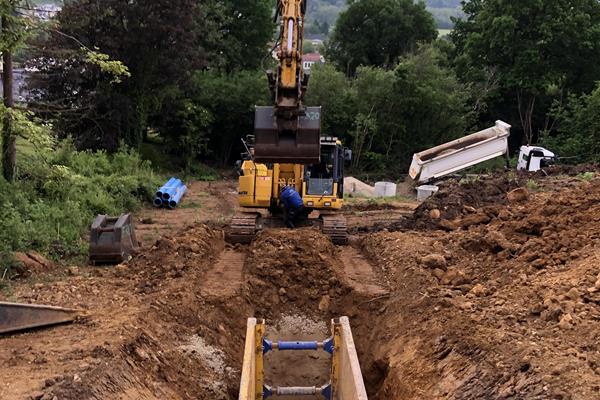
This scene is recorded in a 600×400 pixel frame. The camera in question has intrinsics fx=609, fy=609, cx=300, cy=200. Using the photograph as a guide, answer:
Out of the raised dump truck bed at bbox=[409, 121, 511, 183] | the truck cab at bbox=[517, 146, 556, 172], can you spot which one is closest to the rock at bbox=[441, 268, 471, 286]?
the raised dump truck bed at bbox=[409, 121, 511, 183]

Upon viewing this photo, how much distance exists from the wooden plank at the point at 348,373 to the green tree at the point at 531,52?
935 inches

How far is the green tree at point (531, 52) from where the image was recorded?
90.4 ft

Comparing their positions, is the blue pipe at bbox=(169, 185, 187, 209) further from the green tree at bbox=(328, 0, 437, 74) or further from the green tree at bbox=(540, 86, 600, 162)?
the green tree at bbox=(328, 0, 437, 74)

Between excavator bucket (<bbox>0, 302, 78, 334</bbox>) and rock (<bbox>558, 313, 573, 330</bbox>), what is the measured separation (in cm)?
572

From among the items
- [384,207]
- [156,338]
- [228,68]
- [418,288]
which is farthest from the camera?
[228,68]

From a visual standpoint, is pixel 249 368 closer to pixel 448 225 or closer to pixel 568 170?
pixel 448 225

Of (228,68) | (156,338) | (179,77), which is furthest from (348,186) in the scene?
(156,338)

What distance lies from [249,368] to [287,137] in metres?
4.45

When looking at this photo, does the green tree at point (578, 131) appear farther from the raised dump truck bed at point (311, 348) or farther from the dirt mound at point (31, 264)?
the dirt mound at point (31, 264)

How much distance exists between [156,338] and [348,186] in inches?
667

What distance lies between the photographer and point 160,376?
703 centimetres

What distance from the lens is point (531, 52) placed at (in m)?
27.8

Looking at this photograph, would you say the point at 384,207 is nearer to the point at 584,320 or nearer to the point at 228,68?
the point at 584,320

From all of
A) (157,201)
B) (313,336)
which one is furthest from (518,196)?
(157,201)
